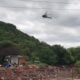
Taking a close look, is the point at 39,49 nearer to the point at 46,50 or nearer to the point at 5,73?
the point at 46,50

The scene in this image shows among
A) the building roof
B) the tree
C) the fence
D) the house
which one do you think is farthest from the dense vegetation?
the fence

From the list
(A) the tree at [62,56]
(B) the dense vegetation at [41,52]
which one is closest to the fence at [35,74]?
(B) the dense vegetation at [41,52]

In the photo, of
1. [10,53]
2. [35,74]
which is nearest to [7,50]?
[10,53]

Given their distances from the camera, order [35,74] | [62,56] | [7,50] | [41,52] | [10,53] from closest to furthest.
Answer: [35,74], [7,50], [10,53], [41,52], [62,56]

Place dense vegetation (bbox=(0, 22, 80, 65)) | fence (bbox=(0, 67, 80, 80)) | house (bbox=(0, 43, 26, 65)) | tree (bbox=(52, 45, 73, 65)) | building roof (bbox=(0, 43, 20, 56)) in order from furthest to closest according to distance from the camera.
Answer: tree (bbox=(52, 45, 73, 65))
dense vegetation (bbox=(0, 22, 80, 65))
house (bbox=(0, 43, 26, 65))
building roof (bbox=(0, 43, 20, 56))
fence (bbox=(0, 67, 80, 80))

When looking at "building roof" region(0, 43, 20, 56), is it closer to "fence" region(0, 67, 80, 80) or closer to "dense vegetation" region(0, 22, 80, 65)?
"fence" region(0, 67, 80, 80)

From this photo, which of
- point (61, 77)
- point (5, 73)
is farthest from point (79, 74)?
point (5, 73)

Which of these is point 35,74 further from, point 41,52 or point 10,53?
point 41,52

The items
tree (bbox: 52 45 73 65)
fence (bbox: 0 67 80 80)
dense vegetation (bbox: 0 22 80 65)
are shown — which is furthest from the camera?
tree (bbox: 52 45 73 65)
